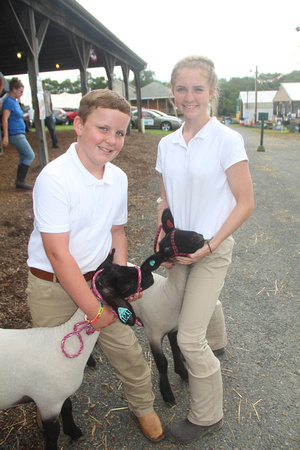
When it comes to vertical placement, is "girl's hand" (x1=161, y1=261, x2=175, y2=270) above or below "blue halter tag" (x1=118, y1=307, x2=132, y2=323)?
above

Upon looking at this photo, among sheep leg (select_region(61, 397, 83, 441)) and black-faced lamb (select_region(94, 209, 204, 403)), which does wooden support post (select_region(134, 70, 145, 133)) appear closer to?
black-faced lamb (select_region(94, 209, 204, 403))

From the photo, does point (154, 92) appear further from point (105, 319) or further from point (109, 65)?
point (105, 319)

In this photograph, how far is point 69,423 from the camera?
2.09 metres

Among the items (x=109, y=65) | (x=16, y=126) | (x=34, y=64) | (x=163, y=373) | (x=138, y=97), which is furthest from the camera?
(x=138, y=97)

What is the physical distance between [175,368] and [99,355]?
650 millimetres

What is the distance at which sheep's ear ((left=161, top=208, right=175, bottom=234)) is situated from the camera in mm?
2307

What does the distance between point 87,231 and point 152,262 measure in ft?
1.37

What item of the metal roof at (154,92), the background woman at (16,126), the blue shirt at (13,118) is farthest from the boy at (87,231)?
the metal roof at (154,92)

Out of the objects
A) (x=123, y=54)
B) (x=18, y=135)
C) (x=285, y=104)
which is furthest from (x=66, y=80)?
(x=18, y=135)

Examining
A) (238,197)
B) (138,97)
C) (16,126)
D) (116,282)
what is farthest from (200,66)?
(138,97)

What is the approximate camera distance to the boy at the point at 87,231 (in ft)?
5.84

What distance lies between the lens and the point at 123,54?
16.7 metres

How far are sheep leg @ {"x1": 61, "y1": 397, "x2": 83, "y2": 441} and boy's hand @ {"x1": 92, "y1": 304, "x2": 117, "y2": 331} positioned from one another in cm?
56

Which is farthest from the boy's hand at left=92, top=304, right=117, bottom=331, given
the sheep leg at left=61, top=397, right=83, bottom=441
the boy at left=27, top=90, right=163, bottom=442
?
the sheep leg at left=61, top=397, right=83, bottom=441
